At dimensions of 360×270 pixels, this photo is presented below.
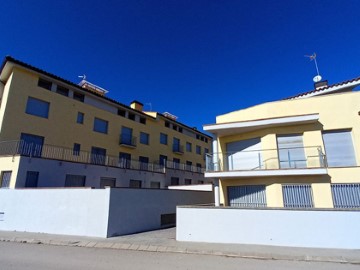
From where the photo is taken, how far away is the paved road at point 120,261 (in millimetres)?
6305

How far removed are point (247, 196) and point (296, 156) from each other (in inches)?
134

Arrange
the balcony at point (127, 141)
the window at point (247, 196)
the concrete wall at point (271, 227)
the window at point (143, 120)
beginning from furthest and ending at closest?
the window at point (143, 120)
the balcony at point (127, 141)
the window at point (247, 196)
the concrete wall at point (271, 227)

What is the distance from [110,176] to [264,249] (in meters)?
14.2

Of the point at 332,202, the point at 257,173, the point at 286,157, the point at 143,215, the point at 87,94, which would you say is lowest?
the point at 143,215

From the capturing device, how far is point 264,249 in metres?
7.93

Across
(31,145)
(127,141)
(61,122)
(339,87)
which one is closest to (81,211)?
(31,145)

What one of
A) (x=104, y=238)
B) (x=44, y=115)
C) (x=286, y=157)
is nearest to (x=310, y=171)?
(x=286, y=157)

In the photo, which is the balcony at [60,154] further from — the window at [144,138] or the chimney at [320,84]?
the chimney at [320,84]

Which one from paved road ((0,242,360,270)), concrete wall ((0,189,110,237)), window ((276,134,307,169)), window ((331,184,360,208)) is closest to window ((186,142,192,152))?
window ((276,134,307,169))

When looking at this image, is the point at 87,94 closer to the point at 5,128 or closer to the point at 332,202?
the point at 5,128

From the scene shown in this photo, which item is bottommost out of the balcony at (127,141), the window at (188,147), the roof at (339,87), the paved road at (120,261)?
the paved road at (120,261)

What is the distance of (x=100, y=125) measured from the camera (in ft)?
75.5

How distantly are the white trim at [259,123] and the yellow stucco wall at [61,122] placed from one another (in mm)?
13330

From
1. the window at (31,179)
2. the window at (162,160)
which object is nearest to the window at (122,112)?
the window at (162,160)
